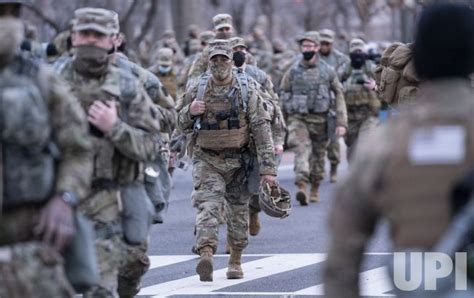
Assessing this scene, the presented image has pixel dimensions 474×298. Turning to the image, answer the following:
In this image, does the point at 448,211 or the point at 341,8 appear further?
the point at 341,8

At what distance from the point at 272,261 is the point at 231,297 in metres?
2.37

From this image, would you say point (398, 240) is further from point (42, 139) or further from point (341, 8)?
point (341, 8)

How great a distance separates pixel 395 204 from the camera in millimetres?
5512

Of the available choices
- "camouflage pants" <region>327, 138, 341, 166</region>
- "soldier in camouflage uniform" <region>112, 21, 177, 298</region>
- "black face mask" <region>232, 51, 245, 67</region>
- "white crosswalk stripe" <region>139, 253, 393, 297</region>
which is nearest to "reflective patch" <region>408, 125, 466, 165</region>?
"soldier in camouflage uniform" <region>112, 21, 177, 298</region>

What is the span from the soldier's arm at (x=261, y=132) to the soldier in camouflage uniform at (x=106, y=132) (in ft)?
15.2

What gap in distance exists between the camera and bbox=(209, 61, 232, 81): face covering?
42.7 ft

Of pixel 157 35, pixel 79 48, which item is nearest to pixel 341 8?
pixel 157 35

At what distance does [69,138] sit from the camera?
700 centimetres

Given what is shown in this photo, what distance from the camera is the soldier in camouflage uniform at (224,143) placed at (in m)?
13.0

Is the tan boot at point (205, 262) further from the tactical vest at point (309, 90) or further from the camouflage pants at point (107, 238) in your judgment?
the tactical vest at point (309, 90)

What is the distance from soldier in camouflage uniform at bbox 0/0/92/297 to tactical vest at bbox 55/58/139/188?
4.31 feet

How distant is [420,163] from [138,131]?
316cm

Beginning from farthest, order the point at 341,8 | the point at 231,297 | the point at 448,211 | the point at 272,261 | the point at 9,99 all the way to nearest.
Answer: the point at 341,8 < the point at 272,261 < the point at 231,297 < the point at 9,99 < the point at 448,211

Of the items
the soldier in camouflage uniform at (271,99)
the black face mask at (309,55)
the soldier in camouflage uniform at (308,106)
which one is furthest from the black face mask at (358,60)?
the soldier in camouflage uniform at (271,99)
